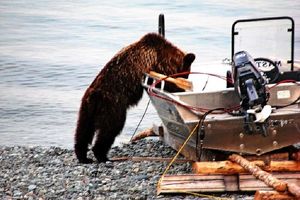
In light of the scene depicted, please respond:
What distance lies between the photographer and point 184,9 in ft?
90.9

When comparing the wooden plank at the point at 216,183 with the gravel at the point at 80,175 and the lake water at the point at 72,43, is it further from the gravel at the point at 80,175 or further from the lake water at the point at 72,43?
the lake water at the point at 72,43

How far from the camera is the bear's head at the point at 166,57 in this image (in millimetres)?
8602

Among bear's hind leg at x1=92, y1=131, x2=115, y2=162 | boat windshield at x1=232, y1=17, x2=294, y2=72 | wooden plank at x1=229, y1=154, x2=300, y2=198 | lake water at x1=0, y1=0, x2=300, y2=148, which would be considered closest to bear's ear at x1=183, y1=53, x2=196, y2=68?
boat windshield at x1=232, y1=17, x2=294, y2=72

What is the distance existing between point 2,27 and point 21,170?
54.4ft

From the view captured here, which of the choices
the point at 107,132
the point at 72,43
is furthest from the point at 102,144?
the point at 72,43

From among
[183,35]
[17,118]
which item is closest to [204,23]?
[183,35]

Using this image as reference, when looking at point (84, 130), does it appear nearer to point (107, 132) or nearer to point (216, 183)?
point (107, 132)

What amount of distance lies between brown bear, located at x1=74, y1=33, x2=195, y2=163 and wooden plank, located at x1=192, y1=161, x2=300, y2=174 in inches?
52.6

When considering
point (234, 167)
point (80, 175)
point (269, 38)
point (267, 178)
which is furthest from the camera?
point (269, 38)

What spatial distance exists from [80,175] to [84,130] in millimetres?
591

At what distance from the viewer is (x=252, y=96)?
7.30m

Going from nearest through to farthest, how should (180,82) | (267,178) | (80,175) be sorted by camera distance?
(267,178) → (80,175) → (180,82)

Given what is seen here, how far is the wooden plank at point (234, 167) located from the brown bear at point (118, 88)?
1.34m

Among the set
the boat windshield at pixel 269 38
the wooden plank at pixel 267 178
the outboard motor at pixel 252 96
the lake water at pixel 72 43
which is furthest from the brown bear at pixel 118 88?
the wooden plank at pixel 267 178
